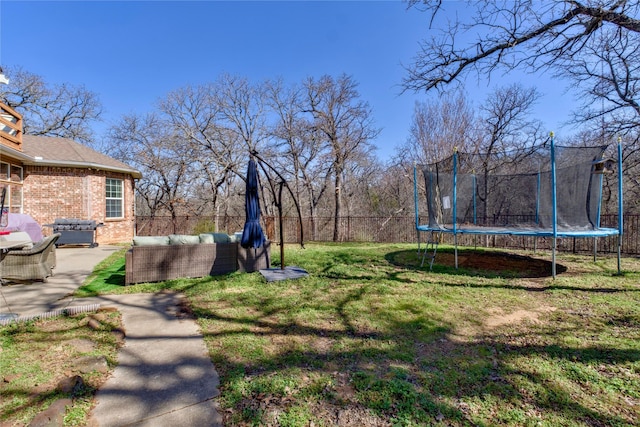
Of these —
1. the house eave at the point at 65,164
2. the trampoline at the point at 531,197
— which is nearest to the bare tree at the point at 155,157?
the house eave at the point at 65,164

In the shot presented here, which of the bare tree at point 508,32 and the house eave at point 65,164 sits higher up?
the bare tree at point 508,32

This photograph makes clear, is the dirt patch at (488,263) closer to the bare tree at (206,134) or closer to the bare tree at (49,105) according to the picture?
the bare tree at (206,134)

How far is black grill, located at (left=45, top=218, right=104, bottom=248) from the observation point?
32.9 feet

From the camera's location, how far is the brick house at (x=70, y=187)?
1038cm

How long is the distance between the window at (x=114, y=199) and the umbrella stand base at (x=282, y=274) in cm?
1019

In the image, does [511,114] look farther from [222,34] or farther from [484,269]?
[222,34]

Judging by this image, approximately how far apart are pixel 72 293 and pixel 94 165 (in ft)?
29.1

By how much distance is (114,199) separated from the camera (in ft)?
40.6

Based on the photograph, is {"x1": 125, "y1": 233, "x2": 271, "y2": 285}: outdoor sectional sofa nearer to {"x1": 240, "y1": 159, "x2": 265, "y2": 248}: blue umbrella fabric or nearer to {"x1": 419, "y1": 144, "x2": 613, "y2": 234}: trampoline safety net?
{"x1": 240, "y1": 159, "x2": 265, "y2": 248}: blue umbrella fabric

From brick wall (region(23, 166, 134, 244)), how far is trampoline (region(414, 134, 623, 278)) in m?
12.5

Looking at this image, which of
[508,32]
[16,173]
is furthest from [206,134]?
[508,32]

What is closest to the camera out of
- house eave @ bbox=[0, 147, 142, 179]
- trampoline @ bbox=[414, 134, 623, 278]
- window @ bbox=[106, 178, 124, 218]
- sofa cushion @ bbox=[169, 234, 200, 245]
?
sofa cushion @ bbox=[169, 234, 200, 245]

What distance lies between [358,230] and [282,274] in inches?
353

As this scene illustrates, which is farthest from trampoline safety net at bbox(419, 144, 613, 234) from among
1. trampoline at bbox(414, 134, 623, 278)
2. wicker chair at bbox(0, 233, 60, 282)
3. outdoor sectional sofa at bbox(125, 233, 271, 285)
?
wicker chair at bbox(0, 233, 60, 282)
